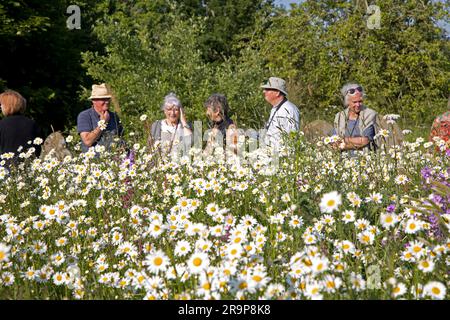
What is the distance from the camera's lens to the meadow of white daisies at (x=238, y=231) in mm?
1968

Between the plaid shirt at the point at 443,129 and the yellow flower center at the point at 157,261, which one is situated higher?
the plaid shirt at the point at 443,129

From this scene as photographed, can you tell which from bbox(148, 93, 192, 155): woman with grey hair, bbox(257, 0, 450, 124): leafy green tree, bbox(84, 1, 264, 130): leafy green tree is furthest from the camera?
bbox(257, 0, 450, 124): leafy green tree

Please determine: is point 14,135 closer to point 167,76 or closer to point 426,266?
point 426,266

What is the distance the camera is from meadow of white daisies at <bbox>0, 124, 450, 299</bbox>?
1.97 meters

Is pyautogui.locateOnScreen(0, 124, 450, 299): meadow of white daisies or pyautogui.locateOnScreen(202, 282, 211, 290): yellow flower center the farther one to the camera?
pyautogui.locateOnScreen(0, 124, 450, 299): meadow of white daisies

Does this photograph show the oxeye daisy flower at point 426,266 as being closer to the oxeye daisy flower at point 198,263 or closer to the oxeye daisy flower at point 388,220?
the oxeye daisy flower at point 388,220

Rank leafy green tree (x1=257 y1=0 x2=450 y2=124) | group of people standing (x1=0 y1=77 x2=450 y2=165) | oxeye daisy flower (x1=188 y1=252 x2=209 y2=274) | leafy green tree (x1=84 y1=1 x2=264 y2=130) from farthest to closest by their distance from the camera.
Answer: leafy green tree (x1=257 y1=0 x2=450 y2=124) → leafy green tree (x1=84 y1=1 x2=264 y2=130) → group of people standing (x1=0 y1=77 x2=450 y2=165) → oxeye daisy flower (x1=188 y1=252 x2=209 y2=274)

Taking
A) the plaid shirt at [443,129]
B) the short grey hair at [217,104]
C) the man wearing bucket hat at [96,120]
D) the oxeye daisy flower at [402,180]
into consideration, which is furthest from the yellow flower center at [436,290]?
the man wearing bucket hat at [96,120]

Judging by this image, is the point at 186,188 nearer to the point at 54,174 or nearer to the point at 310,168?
the point at 310,168

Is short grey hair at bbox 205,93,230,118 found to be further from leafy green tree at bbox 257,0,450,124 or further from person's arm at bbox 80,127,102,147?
leafy green tree at bbox 257,0,450,124

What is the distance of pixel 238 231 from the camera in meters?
2.32

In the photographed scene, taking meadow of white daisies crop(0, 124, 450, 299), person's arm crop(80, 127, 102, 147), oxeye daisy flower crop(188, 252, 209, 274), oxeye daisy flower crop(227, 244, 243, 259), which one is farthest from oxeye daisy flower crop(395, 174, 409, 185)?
person's arm crop(80, 127, 102, 147)

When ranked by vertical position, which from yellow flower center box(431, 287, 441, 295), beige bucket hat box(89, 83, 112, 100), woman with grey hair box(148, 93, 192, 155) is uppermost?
beige bucket hat box(89, 83, 112, 100)

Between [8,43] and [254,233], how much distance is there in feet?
56.9
